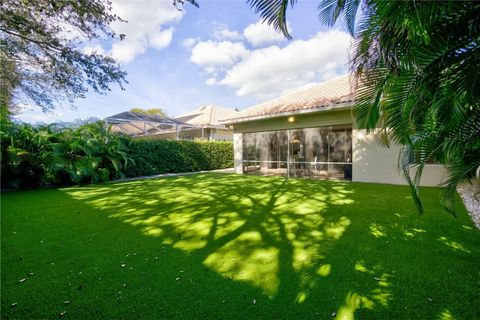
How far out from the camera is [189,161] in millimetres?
16719

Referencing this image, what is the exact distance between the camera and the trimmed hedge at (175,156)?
1400 centimetres

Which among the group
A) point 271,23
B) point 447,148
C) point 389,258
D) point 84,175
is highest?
point 271,23

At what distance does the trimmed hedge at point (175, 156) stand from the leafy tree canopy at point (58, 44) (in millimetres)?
4539

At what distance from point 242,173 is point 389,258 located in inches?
485

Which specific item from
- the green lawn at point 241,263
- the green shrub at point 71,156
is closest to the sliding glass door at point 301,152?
the green lawn at point 241,263

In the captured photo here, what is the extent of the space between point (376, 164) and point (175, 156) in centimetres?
1194

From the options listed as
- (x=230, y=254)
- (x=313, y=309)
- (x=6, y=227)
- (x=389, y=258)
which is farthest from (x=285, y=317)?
(x=6, y=227)

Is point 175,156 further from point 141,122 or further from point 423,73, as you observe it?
point 423,73

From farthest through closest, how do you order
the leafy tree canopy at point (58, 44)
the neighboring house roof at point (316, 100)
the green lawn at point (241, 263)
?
the neighboring house roof at point (316, 100) < the leafy tree canopy at point (58, 44) < the green lawn at point (241, 263)

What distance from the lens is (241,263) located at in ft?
10.8

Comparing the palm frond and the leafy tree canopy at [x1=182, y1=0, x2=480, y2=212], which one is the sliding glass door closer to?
the leafy tree canopy at [x1=182, y1=0, x2=480, y2=212]

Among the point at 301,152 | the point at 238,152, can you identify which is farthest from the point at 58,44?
A: the point at 301,152

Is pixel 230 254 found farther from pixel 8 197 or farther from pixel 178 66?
pixel 178 66

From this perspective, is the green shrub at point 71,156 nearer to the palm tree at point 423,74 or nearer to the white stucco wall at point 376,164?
the palm tree at point 423,74
